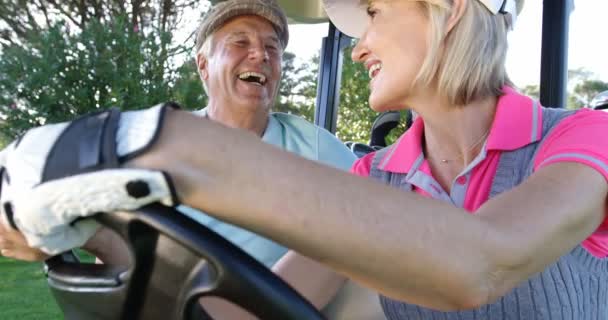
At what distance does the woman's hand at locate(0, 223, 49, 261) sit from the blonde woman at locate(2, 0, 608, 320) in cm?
5

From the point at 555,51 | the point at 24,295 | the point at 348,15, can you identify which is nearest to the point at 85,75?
the point at 24,295

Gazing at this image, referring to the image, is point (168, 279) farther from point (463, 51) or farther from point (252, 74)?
point (252, 74)

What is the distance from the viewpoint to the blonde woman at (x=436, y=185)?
1.84 feet

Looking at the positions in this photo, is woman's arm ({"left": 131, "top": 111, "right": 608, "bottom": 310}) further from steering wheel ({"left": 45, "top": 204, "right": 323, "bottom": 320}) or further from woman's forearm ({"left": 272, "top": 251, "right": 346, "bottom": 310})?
woman's forearm ({"left": 272, "top": 251, "right": 346, "bottom": 310})

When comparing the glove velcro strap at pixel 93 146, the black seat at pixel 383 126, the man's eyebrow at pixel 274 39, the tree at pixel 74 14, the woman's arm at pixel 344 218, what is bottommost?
the tree at pixel 74 14

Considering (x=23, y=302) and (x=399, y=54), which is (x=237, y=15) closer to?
(x=399, y=54)

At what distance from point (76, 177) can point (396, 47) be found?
2.94 feet

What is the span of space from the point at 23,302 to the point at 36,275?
1.00 metres

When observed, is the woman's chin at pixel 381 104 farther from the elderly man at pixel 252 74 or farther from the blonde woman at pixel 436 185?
the elderly man at pixel 252 74

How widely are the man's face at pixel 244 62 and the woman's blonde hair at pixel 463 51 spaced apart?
1153 millimetres

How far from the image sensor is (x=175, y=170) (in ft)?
1.79

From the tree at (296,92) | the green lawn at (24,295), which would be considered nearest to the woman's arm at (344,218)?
the green lawn at (24,295)

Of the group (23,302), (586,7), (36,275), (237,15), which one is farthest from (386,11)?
(36,275)

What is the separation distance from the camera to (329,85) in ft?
10.3
